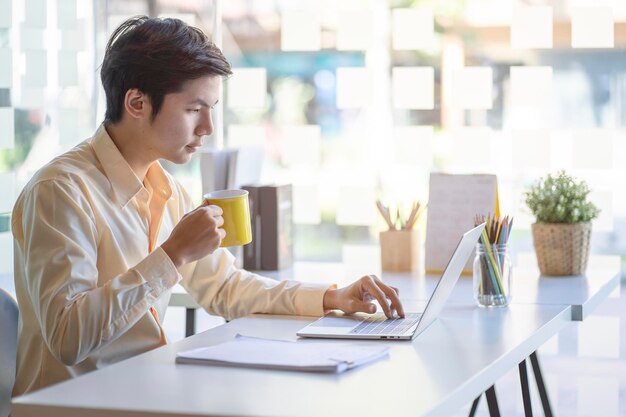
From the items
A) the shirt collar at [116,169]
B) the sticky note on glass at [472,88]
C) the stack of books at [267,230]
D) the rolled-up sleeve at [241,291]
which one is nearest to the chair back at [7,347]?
the shirt collar at [116,169]

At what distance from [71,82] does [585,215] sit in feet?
6.16

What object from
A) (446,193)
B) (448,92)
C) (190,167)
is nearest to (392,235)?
(446,193)

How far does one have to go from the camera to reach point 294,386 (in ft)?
4.53

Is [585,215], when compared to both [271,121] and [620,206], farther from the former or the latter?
[271,121]

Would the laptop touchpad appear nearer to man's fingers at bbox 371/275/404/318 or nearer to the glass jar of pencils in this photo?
man's fingers at bbox 371/275/404/318

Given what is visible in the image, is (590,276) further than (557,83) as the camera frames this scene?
No

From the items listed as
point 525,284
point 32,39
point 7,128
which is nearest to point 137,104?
point 525,284

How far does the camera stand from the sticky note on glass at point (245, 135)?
12.6 feet

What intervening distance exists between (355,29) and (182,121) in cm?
178

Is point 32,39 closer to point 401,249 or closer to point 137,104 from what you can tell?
point 401,249

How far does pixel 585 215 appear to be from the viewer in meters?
2.71

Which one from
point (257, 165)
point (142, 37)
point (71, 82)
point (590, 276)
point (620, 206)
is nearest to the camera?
point (142, 37)

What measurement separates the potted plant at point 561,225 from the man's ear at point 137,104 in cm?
117

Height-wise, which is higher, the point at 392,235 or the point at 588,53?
the point at 588,53
